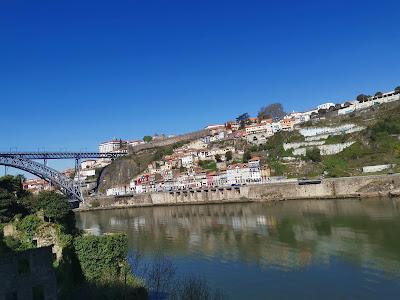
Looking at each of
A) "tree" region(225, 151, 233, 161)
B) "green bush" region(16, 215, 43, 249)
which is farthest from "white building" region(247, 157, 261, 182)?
"green bush" region(16, 215, 43, 249)

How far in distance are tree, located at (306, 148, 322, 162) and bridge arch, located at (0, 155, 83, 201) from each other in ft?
83.1

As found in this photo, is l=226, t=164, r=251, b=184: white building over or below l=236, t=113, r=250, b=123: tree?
below

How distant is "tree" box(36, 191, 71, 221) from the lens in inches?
510

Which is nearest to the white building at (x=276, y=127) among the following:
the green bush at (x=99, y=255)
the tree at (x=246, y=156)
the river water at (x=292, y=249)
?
the tree at (x=246, y=156)

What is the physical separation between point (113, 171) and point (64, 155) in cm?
1584

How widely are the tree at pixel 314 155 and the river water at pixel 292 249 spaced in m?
12.0

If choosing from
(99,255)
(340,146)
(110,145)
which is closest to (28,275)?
(99,255)

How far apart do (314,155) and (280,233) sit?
2345 cm

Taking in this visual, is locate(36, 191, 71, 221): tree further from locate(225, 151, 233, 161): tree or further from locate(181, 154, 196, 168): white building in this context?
locate(181, 154, 196, 168): white building

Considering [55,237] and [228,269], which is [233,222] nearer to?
[228,269]

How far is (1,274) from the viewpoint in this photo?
279 inches

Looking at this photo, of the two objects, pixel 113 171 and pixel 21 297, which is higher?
pixel 113 171

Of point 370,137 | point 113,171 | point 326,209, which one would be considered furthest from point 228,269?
point 113,171

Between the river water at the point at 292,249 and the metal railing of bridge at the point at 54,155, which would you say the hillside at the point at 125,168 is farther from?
the river water at the point at 292,249
